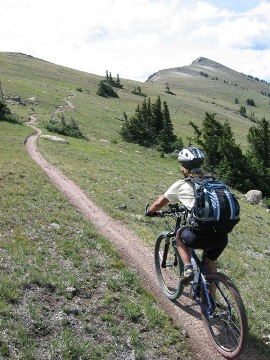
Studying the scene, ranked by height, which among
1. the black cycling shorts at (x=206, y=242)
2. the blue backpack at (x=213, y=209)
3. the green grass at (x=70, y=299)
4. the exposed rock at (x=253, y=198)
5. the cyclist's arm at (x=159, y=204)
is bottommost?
the exposed rock at (x=253, y=198)

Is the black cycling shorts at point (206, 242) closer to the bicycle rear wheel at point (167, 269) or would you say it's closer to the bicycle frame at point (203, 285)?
the bicycle frame at point (203, 285)

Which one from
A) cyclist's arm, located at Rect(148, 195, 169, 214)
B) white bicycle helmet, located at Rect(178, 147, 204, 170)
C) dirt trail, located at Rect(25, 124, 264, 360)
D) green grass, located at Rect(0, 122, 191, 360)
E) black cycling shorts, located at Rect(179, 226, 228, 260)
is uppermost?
white bicycle helmet, located at Rect(178, 147, 204, 170)

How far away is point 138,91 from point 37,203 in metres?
132

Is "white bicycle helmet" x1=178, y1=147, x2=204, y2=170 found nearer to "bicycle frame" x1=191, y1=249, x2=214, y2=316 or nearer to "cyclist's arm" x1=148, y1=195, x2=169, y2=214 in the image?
"cyclist's arm" x1=148, y1=195, x2=169, y2=214

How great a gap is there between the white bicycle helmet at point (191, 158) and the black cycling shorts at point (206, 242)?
134 centimetres

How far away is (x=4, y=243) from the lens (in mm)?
11172

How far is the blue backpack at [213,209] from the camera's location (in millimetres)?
6441

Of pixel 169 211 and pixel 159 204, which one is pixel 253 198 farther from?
pixel 159 204

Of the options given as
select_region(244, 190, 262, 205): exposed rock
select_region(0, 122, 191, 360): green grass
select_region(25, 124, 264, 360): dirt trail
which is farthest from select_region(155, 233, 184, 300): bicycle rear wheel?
select_region(244, 190, 262, 205): exposed rock

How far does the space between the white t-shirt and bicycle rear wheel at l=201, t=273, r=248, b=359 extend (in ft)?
5.10

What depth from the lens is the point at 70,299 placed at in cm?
859

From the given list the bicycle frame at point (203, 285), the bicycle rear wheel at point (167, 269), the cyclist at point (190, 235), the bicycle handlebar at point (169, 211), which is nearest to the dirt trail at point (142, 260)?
the bicycle rear wheel at point (167, 269)

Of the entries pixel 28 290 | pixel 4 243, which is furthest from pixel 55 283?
pixel 4 243

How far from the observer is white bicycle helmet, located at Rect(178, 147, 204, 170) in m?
7.34
